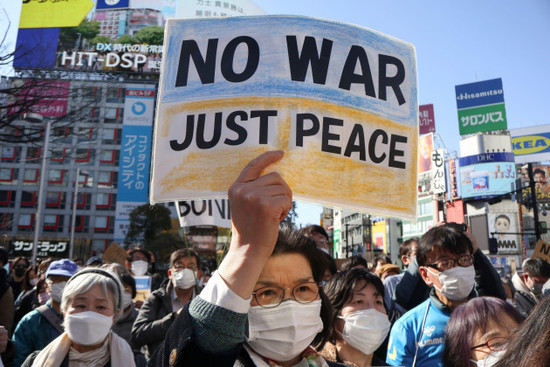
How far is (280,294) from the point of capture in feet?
5.73

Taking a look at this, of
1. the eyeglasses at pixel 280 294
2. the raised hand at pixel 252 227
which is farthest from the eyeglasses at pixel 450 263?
the raised hand at pixel 252 227

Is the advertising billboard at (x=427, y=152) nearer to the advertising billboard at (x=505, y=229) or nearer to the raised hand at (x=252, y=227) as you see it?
the advertising billboard at (x=505, y=229)

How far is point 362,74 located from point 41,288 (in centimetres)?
441

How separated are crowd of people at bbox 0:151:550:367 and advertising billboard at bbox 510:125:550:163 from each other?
4144 centimetres

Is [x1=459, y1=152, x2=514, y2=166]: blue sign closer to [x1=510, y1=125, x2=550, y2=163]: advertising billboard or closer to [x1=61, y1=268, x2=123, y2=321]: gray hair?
[x1=510, y1=125, x2=550, y2=163]: advertising billboard

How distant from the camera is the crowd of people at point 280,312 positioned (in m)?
1.18

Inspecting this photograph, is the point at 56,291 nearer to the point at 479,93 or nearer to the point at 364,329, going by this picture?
the point at 364,329

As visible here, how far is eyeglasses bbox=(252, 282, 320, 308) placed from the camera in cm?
172

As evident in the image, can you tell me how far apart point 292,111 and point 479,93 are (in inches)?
1869

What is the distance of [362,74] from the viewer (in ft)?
7.10

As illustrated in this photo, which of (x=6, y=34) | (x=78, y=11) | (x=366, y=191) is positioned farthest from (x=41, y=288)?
(x=78, y=11)

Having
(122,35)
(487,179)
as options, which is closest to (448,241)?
(487,179)

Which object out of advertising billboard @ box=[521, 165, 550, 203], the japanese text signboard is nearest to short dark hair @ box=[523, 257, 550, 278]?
the japanese text signboard

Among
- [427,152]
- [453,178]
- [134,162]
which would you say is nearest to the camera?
[134,162]
